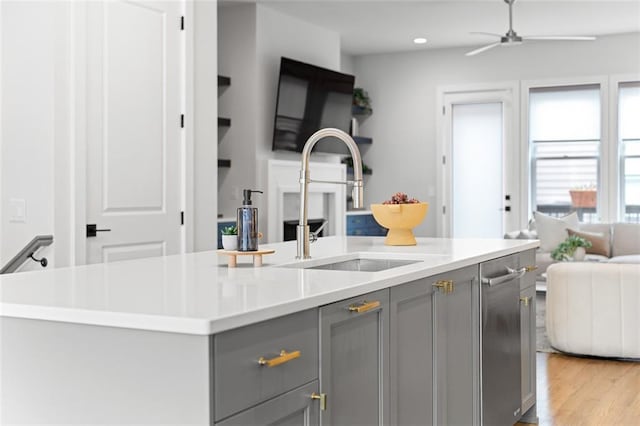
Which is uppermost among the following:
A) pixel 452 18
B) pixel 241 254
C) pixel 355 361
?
pixel 452 18

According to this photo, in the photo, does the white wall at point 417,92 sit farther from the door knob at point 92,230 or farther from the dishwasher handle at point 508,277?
the dishwasher handle at point 508,277

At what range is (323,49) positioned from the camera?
7.80 metres

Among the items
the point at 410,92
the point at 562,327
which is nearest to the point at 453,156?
the point at 410,92

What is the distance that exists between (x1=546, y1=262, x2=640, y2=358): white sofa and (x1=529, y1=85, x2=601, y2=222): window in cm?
367

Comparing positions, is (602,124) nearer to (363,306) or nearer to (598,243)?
(598,243)

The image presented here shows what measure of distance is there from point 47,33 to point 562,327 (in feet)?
11.9

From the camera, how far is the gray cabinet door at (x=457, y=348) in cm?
259

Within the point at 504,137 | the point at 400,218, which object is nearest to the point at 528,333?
the point at 400,218

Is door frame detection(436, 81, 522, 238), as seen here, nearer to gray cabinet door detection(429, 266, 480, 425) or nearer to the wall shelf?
the wall shelf

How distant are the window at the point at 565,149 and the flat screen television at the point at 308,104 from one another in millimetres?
2232

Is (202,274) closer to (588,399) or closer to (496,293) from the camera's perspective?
(496,293)

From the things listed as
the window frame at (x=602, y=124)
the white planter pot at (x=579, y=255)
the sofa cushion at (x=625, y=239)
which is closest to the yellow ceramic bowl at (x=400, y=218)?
the white planter pot at (x=579, y=255)

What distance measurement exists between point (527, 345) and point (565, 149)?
17.5 feet

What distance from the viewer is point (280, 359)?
165 cm
